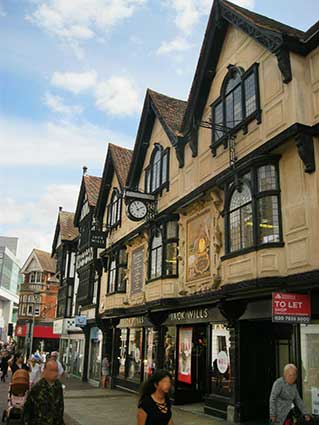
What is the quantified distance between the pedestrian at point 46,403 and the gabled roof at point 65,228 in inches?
1276

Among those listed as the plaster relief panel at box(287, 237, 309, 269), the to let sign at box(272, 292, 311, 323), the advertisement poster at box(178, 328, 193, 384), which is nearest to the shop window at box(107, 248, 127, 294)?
the advertisement poster at box(178, 328, 193, 384)

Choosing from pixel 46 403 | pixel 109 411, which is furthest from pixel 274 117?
pixel 109 411

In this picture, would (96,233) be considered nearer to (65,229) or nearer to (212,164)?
(212,164)

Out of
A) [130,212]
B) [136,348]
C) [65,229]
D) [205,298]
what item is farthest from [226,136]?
[65,229]

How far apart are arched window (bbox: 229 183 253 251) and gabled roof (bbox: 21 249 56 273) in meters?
58.1

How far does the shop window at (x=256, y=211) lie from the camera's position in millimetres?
11461

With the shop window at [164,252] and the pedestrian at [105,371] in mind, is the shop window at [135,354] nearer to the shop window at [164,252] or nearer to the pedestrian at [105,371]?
the pedestrian at [105,371]

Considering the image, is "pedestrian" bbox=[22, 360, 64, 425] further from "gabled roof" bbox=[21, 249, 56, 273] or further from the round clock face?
"gabled roof" bbox=[21, 249, 56, 273]

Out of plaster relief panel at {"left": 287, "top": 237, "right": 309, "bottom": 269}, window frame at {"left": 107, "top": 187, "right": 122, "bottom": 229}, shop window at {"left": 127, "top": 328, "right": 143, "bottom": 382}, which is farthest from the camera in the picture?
window frame at {"left": 107, "top": 187, "right": 122, "bottom": 229}

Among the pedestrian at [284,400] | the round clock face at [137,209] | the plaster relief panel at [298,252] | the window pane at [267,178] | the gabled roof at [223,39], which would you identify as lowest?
the pedestrian at [284,400]

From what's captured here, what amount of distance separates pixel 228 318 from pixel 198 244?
3305 mm

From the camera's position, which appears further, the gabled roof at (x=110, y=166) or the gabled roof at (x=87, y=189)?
the gabled roof at (x=87, y=189)

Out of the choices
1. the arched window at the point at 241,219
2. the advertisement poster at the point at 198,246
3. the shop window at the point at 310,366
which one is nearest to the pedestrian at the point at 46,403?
the shop window at the point at 310,366

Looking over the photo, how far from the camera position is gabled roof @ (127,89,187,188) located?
63.5 feet
